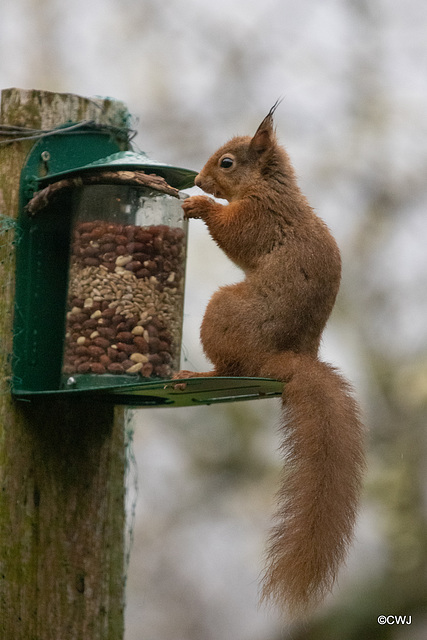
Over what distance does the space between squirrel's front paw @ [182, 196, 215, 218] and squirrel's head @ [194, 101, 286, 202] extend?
6.7 inches

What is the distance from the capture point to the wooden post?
2.25 meters

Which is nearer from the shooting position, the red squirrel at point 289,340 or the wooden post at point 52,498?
the red squirrel at point 289,340

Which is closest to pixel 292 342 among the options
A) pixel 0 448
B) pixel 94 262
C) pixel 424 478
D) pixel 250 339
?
pixel 250 339

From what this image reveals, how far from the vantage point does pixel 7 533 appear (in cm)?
224

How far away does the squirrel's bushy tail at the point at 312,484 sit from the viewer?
6.56 ft

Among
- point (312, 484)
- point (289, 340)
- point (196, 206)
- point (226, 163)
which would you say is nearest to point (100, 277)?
point (196, 206)

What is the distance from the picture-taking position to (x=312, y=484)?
2158mm

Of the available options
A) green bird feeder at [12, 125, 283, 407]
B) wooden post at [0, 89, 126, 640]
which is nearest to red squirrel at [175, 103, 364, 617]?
green bird feeder at [12, 125, 283, 407]

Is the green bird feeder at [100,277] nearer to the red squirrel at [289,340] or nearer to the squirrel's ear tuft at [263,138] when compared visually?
the red squirrel at [289,340]

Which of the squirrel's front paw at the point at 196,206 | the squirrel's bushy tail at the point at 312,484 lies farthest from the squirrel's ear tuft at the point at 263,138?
the squirrel's bushy tail at the point at 312,484

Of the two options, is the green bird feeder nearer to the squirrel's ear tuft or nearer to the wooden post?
the wooden post

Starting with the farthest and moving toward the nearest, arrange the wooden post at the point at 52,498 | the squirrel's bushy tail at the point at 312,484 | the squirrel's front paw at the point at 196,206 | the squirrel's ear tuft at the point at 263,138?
1. the squirrel's ear tuft at the point at 263,138
2. the squirrel's front paw at the point at 196,206
3. the wooden post at the point at 52,498
4. the squirrel's bushy tail at the point at 312,484

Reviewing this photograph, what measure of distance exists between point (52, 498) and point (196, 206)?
94 centimetres

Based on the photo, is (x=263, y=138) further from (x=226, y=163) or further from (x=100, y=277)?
(x=100, y=277)
